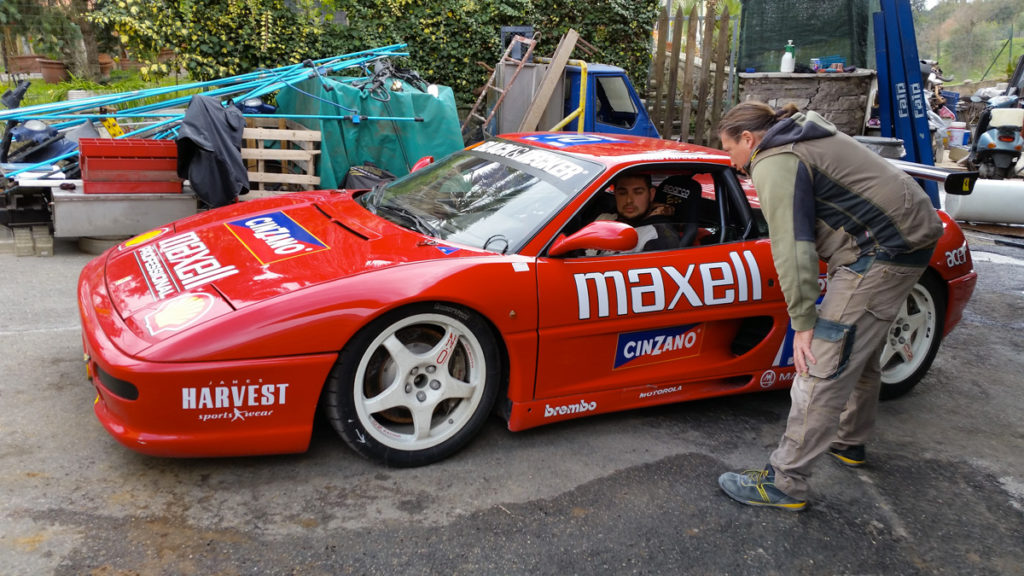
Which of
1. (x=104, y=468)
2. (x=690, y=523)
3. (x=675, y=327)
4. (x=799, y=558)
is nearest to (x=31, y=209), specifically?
(x=104, y=468)

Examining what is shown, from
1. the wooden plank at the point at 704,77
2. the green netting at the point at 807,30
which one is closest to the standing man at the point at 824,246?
the wooden plank at the point at 704,77

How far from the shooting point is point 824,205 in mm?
2818

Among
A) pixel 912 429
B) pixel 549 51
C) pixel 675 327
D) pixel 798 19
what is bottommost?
pixel 912 429

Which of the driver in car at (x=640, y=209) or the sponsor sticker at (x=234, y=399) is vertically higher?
the driver in car at (x=640, y=209)

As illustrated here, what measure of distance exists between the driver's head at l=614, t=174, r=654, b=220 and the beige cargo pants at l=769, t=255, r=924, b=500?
1.04 m

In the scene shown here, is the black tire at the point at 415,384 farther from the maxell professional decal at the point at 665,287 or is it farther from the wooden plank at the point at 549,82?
the wooden plank at the point at 549,82

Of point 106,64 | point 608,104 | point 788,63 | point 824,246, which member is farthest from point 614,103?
point 106,64

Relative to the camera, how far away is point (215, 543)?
2.49m

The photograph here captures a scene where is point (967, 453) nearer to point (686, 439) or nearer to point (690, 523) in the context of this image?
point (686, 439)

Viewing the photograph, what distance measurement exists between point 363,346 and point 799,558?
171 centimetres

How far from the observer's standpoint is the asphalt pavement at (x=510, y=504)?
2488 mm

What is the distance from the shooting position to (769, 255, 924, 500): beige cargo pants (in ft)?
9.34

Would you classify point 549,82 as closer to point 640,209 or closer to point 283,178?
point 283,178

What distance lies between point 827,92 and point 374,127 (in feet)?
23.1
